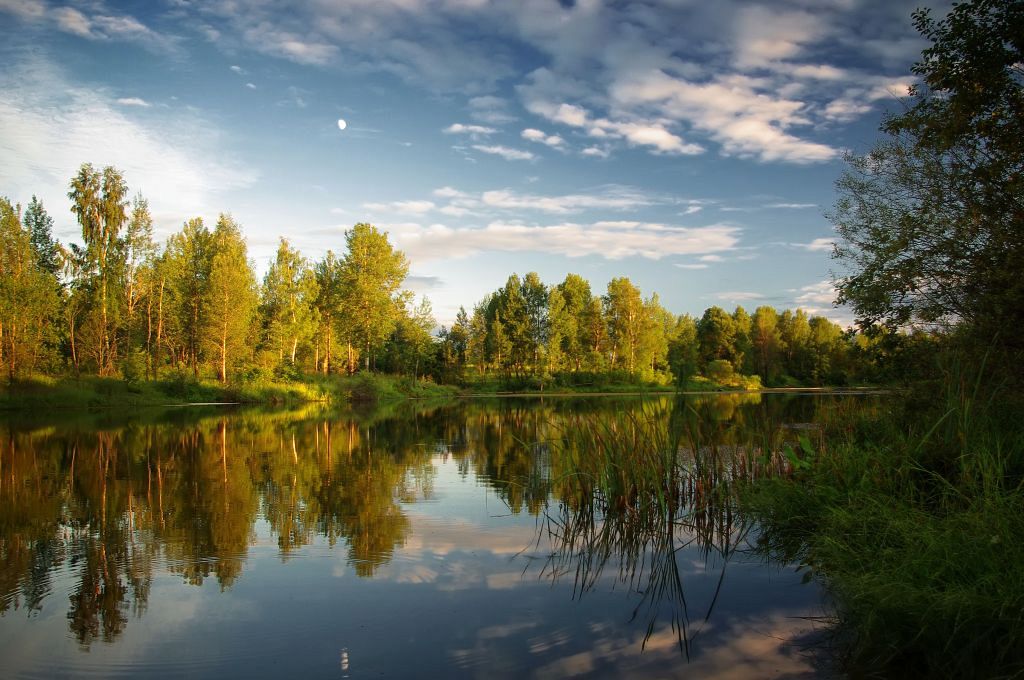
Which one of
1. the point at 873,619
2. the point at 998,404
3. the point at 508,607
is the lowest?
the point at 508,607

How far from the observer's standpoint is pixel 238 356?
48.5 metres

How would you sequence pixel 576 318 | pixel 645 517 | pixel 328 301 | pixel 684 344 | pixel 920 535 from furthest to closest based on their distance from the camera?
1. pixel 684 344
2. pixel 576 318
3. pixel 328 301
4. pixel 645 517
5. pixel 920 535

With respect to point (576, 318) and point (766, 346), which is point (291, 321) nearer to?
point (576, 318)

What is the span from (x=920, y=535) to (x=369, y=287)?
55.6 meters

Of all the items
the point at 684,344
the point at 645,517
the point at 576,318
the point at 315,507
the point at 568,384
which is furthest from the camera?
the point at 684,344

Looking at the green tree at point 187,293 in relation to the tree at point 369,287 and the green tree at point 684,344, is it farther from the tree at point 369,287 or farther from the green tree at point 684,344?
the green tree at point 684,344

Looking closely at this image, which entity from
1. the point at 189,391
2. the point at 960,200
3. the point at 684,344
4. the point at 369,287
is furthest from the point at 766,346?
the point at 960,200

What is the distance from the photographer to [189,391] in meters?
44.8

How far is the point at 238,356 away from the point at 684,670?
161ft

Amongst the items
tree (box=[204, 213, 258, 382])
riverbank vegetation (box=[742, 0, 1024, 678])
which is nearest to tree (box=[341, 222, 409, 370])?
tree (box=[204, 213, 258, 382])

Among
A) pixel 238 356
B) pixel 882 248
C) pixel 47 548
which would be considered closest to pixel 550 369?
pixel 238 356

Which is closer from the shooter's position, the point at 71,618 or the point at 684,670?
the point at 684,670

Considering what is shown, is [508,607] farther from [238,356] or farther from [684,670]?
[238,356]

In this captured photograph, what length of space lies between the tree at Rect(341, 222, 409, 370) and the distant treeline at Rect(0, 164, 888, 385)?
125 mm
